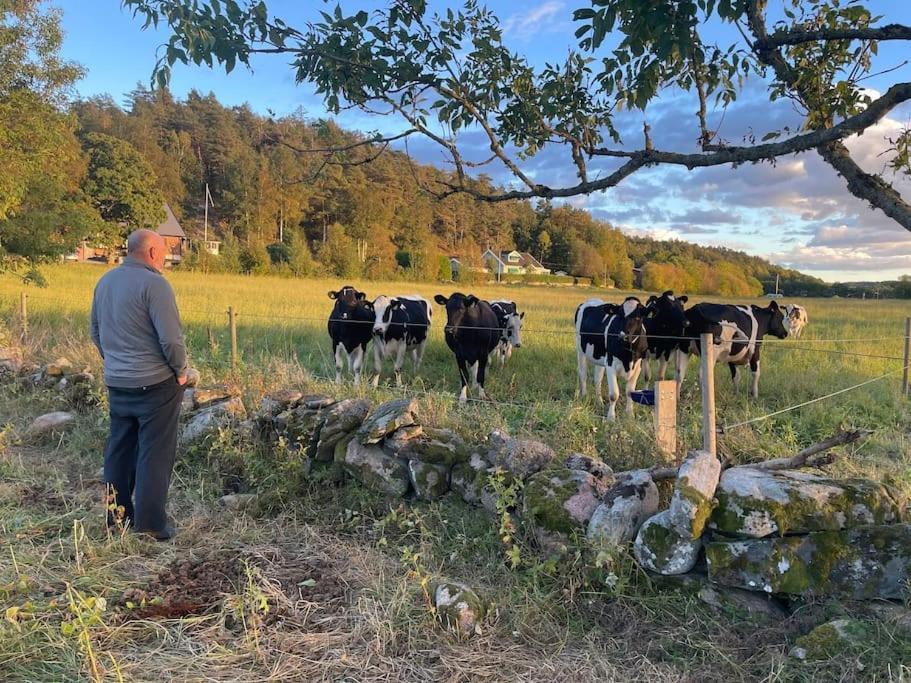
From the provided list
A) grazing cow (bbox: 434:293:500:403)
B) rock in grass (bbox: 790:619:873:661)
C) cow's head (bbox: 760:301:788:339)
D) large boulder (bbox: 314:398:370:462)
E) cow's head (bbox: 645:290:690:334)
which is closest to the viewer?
rock in grass (bbox: 790:619:873:661)

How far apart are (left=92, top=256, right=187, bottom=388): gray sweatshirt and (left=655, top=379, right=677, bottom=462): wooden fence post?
350cm

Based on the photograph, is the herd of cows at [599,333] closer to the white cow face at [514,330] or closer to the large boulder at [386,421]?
the white cow face at [514,330]

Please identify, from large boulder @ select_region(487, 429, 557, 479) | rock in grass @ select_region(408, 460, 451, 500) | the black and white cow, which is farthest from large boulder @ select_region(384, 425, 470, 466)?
the black and white cow

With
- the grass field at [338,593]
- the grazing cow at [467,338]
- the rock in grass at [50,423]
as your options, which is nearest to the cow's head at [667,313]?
the grazing cow at [467,338]

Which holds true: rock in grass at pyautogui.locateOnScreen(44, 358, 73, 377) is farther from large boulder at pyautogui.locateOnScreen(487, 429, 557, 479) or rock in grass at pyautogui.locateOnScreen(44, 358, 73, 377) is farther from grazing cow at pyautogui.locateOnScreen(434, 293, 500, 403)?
large boulder at pyautogui.locateOnScreen(487, 429, 557, 479)

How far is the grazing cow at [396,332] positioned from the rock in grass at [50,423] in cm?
469

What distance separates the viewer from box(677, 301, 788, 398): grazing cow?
32.7 feet

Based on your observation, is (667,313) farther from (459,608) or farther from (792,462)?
(459,608)

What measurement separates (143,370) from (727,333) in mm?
9230

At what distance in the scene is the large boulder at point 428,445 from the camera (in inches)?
175

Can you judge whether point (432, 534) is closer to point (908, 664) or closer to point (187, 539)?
point (187, 539)

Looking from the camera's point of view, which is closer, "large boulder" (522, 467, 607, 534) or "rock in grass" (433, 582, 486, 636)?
"rock in grass" (433, 582, 486, 636)

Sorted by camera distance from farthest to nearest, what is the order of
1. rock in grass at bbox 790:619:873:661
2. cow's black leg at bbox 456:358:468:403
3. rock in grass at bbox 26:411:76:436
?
1. cow's black leg at bbox 456:358:468:403
2. rock in grass at bbox 26:411:76:436
3. rock in grass at bbox 790:619:873:661

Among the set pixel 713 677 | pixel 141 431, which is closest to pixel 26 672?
pixel 141 431
